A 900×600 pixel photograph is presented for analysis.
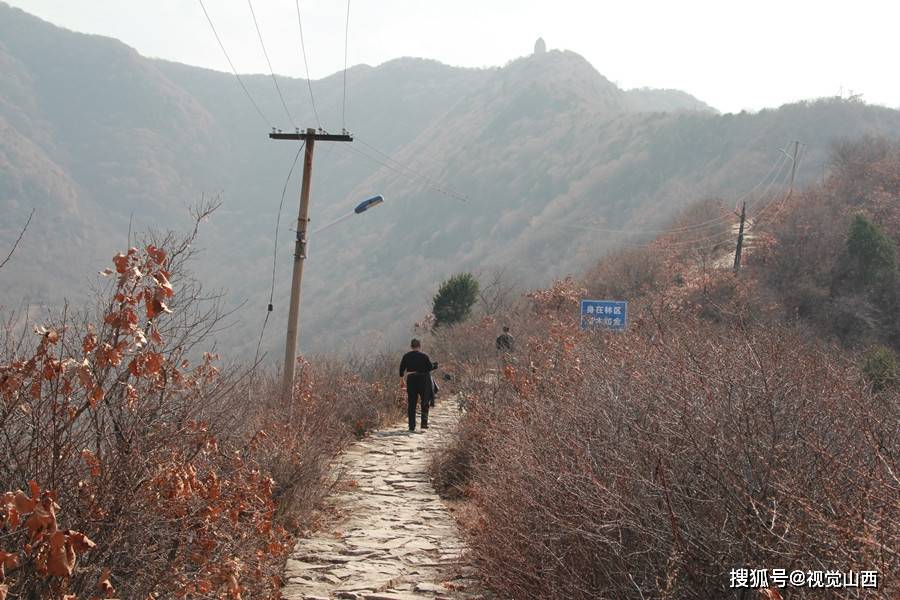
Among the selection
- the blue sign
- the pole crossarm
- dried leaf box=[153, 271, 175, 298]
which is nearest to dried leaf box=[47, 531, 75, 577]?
dried leaf box=[153, 271, 175, 298]

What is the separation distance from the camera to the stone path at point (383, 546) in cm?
639

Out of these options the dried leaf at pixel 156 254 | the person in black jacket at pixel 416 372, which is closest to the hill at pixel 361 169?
the person in black jacket at pixel 416 372

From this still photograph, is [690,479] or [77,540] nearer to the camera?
[77,540]

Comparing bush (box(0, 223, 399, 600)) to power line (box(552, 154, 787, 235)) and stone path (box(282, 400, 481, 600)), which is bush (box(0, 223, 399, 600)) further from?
power line (box(552, 154, 787, 235))

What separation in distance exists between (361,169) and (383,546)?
12301cm

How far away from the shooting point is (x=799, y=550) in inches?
134

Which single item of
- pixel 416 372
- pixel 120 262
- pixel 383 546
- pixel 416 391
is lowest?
pixel 383 546

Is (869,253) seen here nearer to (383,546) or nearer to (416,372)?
(416,372)

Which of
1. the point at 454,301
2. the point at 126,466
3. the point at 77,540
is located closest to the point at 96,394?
the point at 126,466

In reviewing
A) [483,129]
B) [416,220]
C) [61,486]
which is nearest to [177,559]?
[61,486]

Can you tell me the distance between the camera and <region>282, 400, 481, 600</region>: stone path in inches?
251

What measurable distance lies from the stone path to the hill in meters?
45.3

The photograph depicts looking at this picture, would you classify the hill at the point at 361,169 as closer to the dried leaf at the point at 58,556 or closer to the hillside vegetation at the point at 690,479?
the hillside vegetation at the point at 690,479

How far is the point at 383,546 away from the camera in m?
7.68
